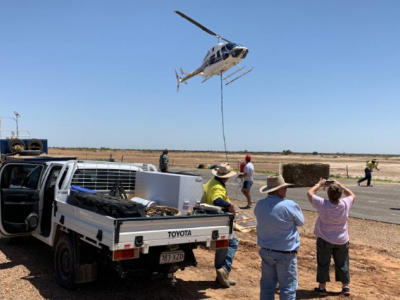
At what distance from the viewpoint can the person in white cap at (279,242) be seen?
13.9ft

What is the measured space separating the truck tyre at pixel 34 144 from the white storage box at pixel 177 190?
42.3 feet

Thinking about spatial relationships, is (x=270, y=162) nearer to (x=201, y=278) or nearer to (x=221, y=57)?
(x=221, y=57)

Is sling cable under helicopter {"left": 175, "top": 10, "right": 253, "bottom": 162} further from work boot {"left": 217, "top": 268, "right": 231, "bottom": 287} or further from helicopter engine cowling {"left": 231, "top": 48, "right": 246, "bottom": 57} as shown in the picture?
work boot {"left": 217, "top": 268, "right": 231, "bottom": 287}

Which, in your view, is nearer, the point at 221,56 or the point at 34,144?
the point at 34,144

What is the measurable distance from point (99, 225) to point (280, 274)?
218 cm

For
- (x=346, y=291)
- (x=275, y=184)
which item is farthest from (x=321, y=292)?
(x=275, y=184)

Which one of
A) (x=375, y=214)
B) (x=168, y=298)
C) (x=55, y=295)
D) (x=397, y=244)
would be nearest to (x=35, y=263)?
(x=55, y=295)

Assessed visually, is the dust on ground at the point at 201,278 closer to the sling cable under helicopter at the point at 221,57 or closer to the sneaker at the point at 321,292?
the sneaker at the point at 321,292

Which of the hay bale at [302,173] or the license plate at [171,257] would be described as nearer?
the license plate at [171,257]

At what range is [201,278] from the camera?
620 cm

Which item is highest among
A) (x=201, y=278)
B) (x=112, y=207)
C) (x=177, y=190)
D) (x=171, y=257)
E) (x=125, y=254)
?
(x=177, y=190)

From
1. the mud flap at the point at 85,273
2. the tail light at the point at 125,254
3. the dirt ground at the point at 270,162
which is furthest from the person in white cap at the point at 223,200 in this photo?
the dirt ground at the point at 270,162

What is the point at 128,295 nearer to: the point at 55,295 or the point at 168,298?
the point at 168,298

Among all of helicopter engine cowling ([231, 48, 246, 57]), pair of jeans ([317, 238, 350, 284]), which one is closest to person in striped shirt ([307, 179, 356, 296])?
pair of jeans ([317, 238, 350, 284])
